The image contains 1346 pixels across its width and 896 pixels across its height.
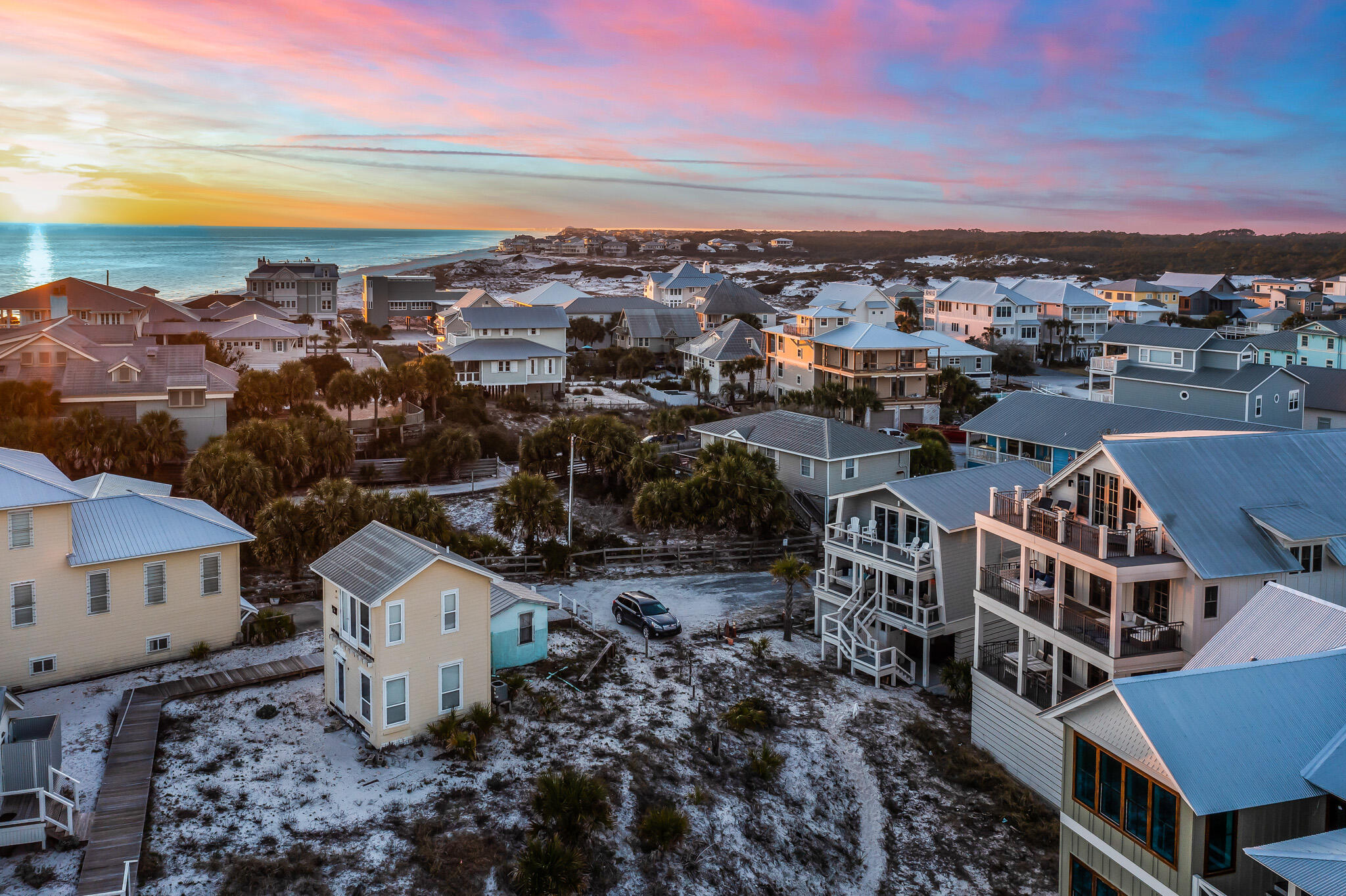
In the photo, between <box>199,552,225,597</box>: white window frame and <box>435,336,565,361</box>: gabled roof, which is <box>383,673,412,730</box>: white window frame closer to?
<box>199,552,225,597</box>: white window frame

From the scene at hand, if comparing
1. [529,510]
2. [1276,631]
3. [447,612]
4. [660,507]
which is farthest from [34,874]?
[660,507]

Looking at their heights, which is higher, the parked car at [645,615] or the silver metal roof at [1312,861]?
the silver metal roof at [1312,861]

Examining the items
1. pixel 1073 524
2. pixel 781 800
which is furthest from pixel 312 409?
pixel 1073 524

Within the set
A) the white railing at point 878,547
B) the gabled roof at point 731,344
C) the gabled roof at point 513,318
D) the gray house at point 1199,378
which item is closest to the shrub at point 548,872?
the white railing at point 878,547

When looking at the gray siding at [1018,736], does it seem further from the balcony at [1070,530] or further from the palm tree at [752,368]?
the palm tree at [752,368]

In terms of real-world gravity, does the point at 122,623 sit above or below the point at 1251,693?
below

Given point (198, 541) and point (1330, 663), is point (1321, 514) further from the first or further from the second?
point (198, 541)

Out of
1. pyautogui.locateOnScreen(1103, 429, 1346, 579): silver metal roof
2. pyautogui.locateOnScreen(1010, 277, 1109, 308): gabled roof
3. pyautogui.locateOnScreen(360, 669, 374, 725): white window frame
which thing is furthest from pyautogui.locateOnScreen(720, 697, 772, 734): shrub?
pyautogui.locateOnScreen(1010, 277, 1109, 308): gabled roof
